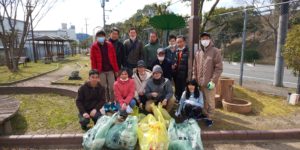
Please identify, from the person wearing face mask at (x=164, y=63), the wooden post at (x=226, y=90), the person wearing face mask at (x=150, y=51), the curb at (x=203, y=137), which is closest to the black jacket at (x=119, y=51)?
the person wearing face mask at (x=150, y=51)

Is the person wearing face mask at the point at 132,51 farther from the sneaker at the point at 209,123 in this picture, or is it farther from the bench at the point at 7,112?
the bench at the point at 7,112

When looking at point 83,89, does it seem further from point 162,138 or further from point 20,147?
point 162,138

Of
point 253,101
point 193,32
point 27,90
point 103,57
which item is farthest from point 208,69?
point 27,90

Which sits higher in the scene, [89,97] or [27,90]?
[89,97]

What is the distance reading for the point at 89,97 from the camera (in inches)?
167

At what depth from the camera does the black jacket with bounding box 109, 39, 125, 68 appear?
5.12 metres

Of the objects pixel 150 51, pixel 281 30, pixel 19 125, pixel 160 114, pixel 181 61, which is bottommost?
pixel 19 125

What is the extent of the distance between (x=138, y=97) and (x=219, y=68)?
1.64 meters

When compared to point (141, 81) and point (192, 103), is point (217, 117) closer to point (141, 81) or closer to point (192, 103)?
point (192, 103)

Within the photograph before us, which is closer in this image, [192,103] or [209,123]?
[192,103]

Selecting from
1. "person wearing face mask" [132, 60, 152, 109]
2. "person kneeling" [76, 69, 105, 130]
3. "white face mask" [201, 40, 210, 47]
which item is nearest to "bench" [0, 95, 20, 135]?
"person kneeling" [76, 69, 105, 130]

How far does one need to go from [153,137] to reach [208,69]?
6.05 ft

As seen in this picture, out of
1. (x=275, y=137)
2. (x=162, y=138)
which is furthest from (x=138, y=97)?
(x=275, y=137)

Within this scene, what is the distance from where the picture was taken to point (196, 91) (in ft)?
14.5
